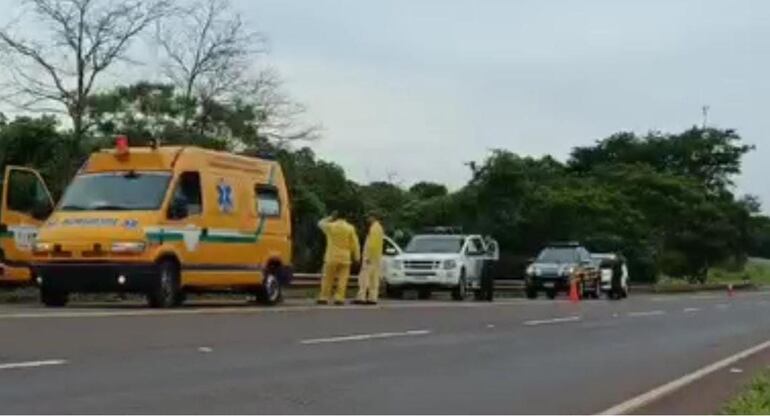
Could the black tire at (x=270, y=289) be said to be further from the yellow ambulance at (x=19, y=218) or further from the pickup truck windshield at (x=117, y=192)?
the yellow ambulance at (x=19, y=218)

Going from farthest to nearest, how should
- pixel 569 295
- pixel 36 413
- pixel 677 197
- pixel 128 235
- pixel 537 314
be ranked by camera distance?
pixel 677 197, pixel 569 295, pixel 537 314, pixel 128 235, pixel 36 413

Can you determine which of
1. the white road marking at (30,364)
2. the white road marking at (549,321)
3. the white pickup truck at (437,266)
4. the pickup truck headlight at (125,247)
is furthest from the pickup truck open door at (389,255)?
the white road marking at (30,364)

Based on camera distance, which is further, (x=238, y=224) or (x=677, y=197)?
(x=677, y=197)

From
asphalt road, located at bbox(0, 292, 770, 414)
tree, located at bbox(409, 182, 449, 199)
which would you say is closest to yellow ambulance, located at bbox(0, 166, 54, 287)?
asphalt road, located at bbox(0, 292, 770, 414)

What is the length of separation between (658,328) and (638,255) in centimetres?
4936

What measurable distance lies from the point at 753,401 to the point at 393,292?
2525 cm

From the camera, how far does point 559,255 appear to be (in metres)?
44.4

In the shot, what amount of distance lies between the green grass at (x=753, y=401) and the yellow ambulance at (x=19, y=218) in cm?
1407

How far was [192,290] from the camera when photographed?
22.4 m

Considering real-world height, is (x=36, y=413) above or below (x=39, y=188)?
below

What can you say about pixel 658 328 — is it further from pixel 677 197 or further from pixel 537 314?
pixel 677 197

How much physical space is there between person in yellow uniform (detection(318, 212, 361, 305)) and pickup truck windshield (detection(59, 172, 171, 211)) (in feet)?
16.5

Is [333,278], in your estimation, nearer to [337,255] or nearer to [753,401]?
[337,255]

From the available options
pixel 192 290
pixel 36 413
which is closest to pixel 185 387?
pixel 36 413
